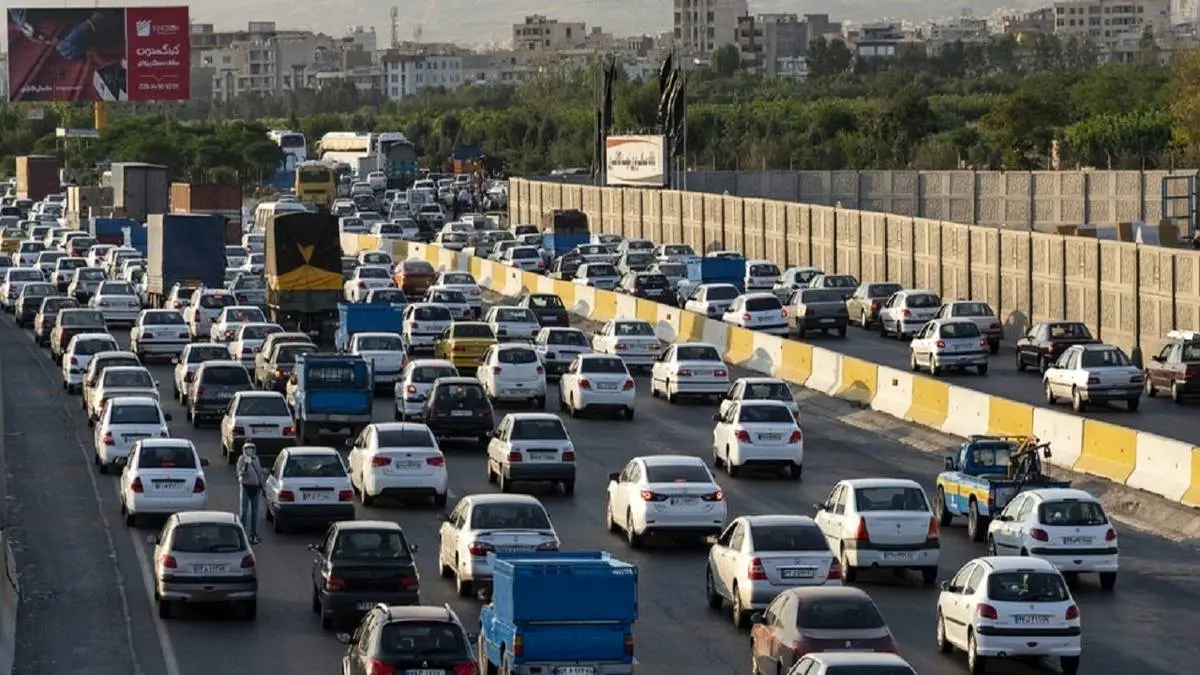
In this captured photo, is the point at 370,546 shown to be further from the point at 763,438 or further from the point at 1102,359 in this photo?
the point at 1102,359

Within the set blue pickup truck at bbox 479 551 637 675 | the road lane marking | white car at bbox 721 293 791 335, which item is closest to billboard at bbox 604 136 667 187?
white car at bbox 721 293 791 335

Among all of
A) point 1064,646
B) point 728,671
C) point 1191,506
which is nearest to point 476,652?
point 728,671

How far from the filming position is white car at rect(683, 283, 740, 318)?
72875 millimetres

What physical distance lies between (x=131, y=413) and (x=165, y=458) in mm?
6690

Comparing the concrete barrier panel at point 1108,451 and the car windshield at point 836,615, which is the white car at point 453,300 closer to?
the concrete barrier panel at point 1108,451

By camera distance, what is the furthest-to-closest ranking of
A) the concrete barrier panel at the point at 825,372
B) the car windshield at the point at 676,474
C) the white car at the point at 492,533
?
the concrete barrier panel at the point at 825,372, the car windshield at the point at 676,474, the white car at the point at 492,533

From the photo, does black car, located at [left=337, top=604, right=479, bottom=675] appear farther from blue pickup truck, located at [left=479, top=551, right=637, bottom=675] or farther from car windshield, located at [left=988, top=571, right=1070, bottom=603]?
car windshield, located at [left=988, top=571, right=1070, bottom=603]

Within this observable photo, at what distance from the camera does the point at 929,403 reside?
52.3 meters

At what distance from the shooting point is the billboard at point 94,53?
476ft

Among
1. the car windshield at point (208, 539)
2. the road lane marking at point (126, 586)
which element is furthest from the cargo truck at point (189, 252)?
the car windshield at point (208, 539)

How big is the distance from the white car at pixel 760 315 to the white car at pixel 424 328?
7.56 m

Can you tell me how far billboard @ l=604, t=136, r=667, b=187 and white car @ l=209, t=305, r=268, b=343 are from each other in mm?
49254

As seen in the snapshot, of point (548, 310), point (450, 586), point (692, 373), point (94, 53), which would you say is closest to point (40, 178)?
point (94, 53)

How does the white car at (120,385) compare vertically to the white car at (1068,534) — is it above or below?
above
